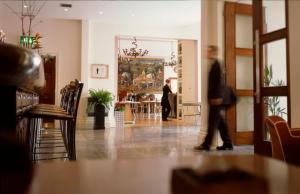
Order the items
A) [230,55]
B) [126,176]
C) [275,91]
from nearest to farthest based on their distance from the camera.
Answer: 1. [126,176]
2. [275,91]
3. [230,55]

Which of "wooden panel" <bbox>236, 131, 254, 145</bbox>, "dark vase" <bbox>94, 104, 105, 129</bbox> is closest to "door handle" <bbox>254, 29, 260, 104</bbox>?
"wooden panel" <bbox>236, 131, 254, 145</bbox>

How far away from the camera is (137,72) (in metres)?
15.9

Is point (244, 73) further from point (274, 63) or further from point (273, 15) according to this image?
point (273, 15)

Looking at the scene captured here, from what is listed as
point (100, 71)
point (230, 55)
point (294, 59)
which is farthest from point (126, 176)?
point (100, 71)

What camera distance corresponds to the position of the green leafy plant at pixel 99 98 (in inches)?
347

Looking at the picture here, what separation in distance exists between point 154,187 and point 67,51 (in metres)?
9.02

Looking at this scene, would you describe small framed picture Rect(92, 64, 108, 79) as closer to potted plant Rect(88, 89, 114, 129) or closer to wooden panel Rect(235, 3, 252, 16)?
potted plant Rect(88, 89, 114, 129)

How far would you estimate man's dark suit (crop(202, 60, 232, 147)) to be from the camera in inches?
168

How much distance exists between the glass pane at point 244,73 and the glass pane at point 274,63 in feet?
4.27

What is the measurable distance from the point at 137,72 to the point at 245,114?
10810 millimetres

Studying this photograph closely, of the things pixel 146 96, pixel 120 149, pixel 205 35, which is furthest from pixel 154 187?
pixel 146 96

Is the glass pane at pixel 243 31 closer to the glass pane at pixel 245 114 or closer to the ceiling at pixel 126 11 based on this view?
the glass pane at pixel 245 114

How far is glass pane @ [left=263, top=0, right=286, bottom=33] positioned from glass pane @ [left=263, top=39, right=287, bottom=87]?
0.20 m

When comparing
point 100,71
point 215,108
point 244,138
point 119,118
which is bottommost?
point 244,138
